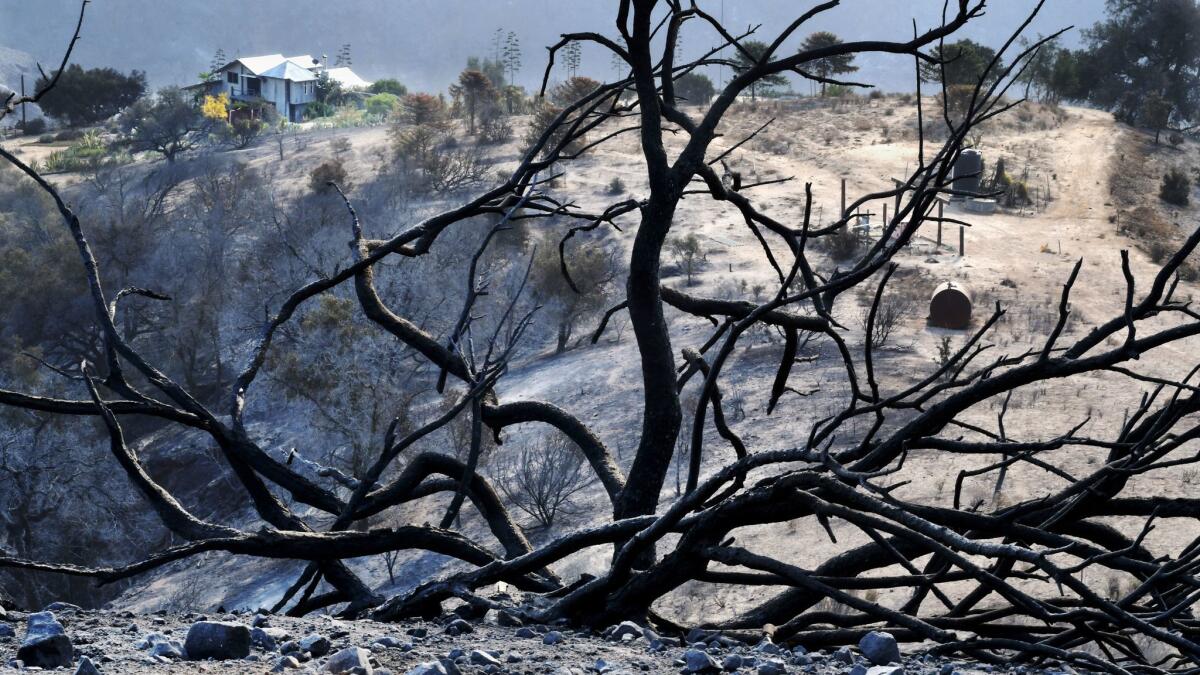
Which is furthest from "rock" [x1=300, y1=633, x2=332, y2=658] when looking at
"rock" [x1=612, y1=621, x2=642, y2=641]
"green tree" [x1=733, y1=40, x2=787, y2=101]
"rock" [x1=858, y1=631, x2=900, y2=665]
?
"green tree" [x1=733, y1=40, x2=787, y2=101]

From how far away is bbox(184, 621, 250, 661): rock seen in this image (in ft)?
5.86

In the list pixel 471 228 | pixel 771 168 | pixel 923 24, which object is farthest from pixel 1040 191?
pixel 923 24

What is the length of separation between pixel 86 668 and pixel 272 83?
50172mm

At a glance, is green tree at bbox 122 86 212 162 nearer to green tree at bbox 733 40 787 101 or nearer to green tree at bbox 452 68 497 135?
green tree at bbox 452 68 497 135

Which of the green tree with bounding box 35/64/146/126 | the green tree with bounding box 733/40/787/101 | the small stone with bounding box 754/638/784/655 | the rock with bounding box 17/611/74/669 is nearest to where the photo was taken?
the rock with bounding box 17/611/74/669

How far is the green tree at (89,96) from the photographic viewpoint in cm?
4328

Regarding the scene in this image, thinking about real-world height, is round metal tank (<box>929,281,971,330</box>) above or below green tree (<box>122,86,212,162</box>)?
below

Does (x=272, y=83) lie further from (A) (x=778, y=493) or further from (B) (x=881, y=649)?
(B) (x=881, y=649)

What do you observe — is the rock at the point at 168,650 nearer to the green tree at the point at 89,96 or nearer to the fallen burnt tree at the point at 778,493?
the fallen burnt tree at the point at 778,493

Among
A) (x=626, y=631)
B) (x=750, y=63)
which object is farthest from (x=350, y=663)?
(x=750, y=63)

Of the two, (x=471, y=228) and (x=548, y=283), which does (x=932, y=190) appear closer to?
(x=548, y=283)

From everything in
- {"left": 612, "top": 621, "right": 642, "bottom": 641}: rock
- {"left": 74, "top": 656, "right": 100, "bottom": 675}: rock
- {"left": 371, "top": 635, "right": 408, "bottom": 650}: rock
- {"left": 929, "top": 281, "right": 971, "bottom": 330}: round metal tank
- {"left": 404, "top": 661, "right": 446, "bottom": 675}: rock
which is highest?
{"left": 404, "top": 661, "right": 446, "bottom": 675}: rock

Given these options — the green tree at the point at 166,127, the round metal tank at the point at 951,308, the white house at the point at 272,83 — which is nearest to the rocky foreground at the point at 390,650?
the round metal tank at the point at 951,308

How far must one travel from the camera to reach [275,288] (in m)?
21.8
